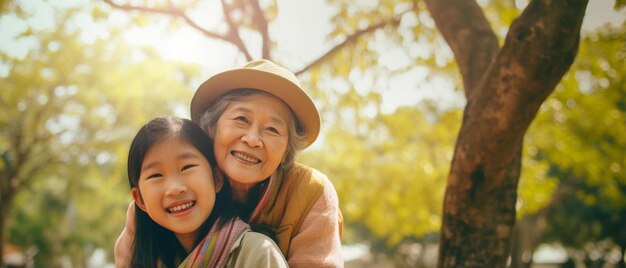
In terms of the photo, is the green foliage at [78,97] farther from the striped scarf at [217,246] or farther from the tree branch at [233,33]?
the striped scarf at [217,246]

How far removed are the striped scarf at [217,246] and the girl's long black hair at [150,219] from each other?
6 centimetres

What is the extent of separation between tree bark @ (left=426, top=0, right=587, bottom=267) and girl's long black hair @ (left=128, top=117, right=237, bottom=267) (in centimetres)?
160

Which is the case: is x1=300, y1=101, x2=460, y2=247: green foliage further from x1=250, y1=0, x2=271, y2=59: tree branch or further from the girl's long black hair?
the girl's long black hair

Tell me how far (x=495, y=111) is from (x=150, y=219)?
194cm

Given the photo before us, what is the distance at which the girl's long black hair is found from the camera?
2016 mm

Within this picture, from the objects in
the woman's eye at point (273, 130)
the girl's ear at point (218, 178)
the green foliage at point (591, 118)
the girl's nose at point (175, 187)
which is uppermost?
the green foliage at point (591, 118)

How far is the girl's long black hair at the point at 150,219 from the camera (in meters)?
2.02

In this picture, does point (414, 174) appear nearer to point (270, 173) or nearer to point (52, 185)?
point (270, 173)

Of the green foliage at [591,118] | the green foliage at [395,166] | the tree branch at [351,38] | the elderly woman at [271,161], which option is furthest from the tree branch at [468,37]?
the green foliage at [395,166]

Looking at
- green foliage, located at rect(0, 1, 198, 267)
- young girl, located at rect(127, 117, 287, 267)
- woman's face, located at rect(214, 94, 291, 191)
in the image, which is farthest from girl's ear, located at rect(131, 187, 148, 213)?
green foliage, located at rect(0, 1, 198, 267)

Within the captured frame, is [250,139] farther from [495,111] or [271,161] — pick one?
[495,111]

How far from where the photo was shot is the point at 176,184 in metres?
1.92

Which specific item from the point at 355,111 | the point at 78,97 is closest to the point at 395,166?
the point at 355,111

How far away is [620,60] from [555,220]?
2043cm
